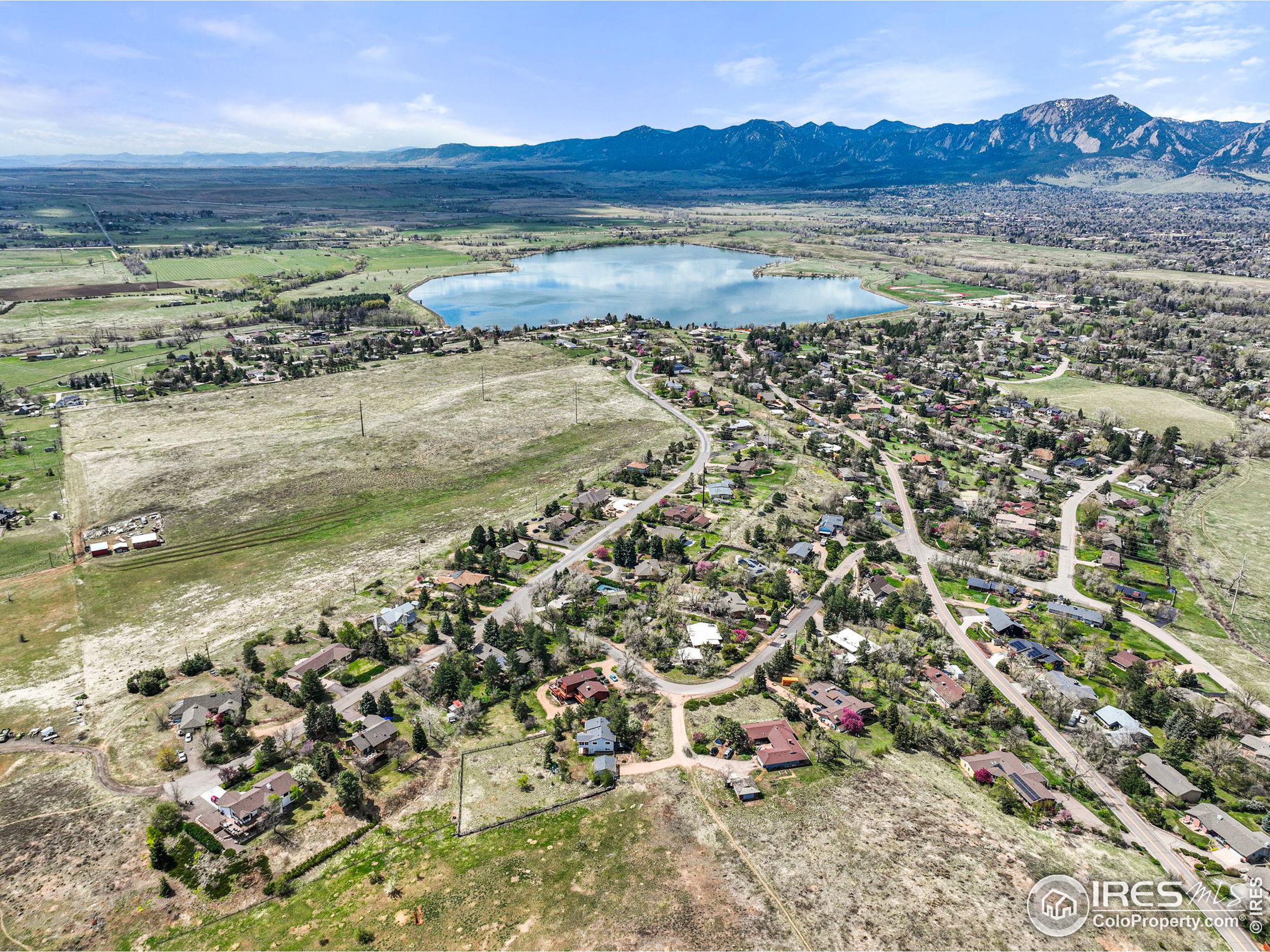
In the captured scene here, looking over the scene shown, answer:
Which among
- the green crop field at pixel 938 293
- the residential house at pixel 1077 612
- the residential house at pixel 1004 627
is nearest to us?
the residential house at pixel 1004 627

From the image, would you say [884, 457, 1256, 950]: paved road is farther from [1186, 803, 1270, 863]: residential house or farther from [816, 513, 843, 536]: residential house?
[816, 513, 843, 536]: residential house

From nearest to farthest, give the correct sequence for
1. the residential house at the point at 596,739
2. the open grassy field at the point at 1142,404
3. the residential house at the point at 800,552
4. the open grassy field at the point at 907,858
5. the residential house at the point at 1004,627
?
the open grassy field at the point at 907,858
the residential house at the point at 596,739
the residential house at the point at 1004,627
the residential house at the point at 800,552
the open grassy field at the point at 1142,404

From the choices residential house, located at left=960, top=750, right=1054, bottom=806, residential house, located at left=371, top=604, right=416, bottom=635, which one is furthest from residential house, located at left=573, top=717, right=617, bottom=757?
residential house, located at left=960, top=750, right=1054, bottom=806

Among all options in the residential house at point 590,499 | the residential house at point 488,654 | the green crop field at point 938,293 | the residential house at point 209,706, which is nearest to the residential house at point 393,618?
the residential house at point 488,654

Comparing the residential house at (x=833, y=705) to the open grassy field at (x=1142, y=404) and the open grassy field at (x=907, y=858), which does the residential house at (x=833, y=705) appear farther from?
the open grassy field at (x=1142, y=404)

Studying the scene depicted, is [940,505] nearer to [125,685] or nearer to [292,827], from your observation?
[292,827]

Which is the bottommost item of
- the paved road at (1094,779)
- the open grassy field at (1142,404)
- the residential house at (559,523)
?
the paved road at (1094,779)

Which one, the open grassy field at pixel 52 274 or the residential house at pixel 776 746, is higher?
the open grassy field at pixel 52 274
